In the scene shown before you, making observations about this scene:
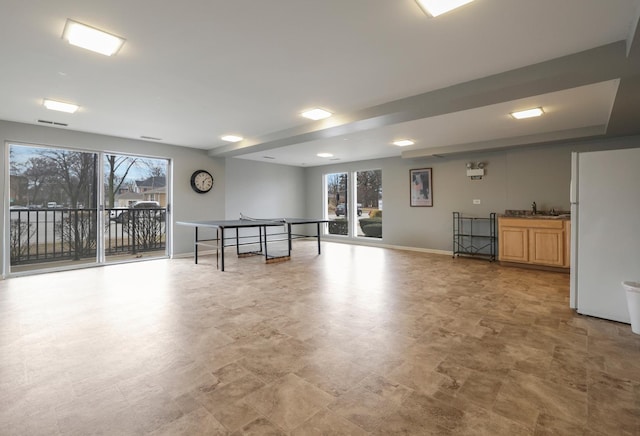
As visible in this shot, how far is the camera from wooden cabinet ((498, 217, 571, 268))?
523 centimetres

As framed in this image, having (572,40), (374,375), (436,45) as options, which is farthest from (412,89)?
(374,375)

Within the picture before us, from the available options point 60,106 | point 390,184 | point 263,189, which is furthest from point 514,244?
point 60,106

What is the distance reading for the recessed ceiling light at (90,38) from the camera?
2.35 meters

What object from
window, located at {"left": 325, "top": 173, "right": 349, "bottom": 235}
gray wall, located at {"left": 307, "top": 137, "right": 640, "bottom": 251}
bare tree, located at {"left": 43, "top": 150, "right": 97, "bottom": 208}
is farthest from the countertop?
bare tree, located at {"left": 43, "top": 150, "right": 97, "bottom": 208}

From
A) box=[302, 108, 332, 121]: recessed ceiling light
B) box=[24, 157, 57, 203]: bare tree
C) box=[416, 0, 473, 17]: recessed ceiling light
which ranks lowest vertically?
box=[24, 157, 57, 203]: bare tree

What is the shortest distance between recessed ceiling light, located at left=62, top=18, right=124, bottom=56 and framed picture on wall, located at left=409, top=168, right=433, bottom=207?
21.7ft

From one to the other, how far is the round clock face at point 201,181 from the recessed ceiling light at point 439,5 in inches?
239

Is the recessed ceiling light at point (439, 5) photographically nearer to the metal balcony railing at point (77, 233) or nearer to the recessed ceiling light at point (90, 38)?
the recessed ceiling light at point (90, 38)

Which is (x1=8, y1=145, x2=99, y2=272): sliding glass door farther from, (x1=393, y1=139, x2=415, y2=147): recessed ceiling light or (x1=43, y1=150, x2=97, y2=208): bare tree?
(x1=393, y1=139, x2=415, y2=147): recessed ceiling light

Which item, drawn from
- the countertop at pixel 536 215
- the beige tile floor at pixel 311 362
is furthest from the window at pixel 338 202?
the beige tile floor at pixel 311 362

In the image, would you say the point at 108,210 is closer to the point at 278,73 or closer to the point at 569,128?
the point at 278,73

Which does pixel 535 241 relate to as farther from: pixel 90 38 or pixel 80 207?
pixel 80 207

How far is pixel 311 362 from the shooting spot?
2.29 meters

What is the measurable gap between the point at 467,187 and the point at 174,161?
6553mm
